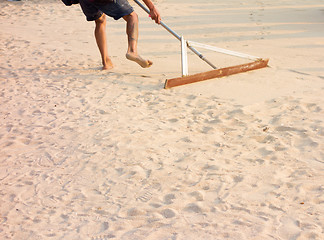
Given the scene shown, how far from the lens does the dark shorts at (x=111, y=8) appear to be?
455 centimetres

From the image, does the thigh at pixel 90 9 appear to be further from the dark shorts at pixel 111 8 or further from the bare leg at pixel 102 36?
the bare leg at pixel 102 36

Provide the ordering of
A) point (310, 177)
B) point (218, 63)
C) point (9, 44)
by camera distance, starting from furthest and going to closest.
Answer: point (9, 44), point (218, 63), point (310, 177)

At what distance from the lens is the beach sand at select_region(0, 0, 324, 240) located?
2.46m

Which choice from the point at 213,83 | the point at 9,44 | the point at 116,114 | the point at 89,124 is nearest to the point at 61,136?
the point at 89,124

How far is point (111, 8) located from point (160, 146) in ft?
6.12

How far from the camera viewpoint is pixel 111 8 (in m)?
4.55

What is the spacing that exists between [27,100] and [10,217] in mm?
2085

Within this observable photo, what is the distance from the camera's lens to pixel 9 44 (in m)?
6.69

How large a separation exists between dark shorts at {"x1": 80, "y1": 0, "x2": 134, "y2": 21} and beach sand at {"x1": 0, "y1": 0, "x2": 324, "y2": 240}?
0.72 metres

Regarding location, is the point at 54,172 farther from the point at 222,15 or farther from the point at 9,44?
the point at 222,15

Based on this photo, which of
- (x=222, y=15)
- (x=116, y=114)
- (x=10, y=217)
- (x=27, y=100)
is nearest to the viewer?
(x=10, y=217)

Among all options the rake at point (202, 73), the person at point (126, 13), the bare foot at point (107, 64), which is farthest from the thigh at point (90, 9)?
the bare foot at point (107, 64)

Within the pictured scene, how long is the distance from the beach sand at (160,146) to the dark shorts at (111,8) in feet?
2.37

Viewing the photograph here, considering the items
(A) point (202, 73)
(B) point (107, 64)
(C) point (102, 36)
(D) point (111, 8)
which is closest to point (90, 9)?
(D) point (111, 8)
